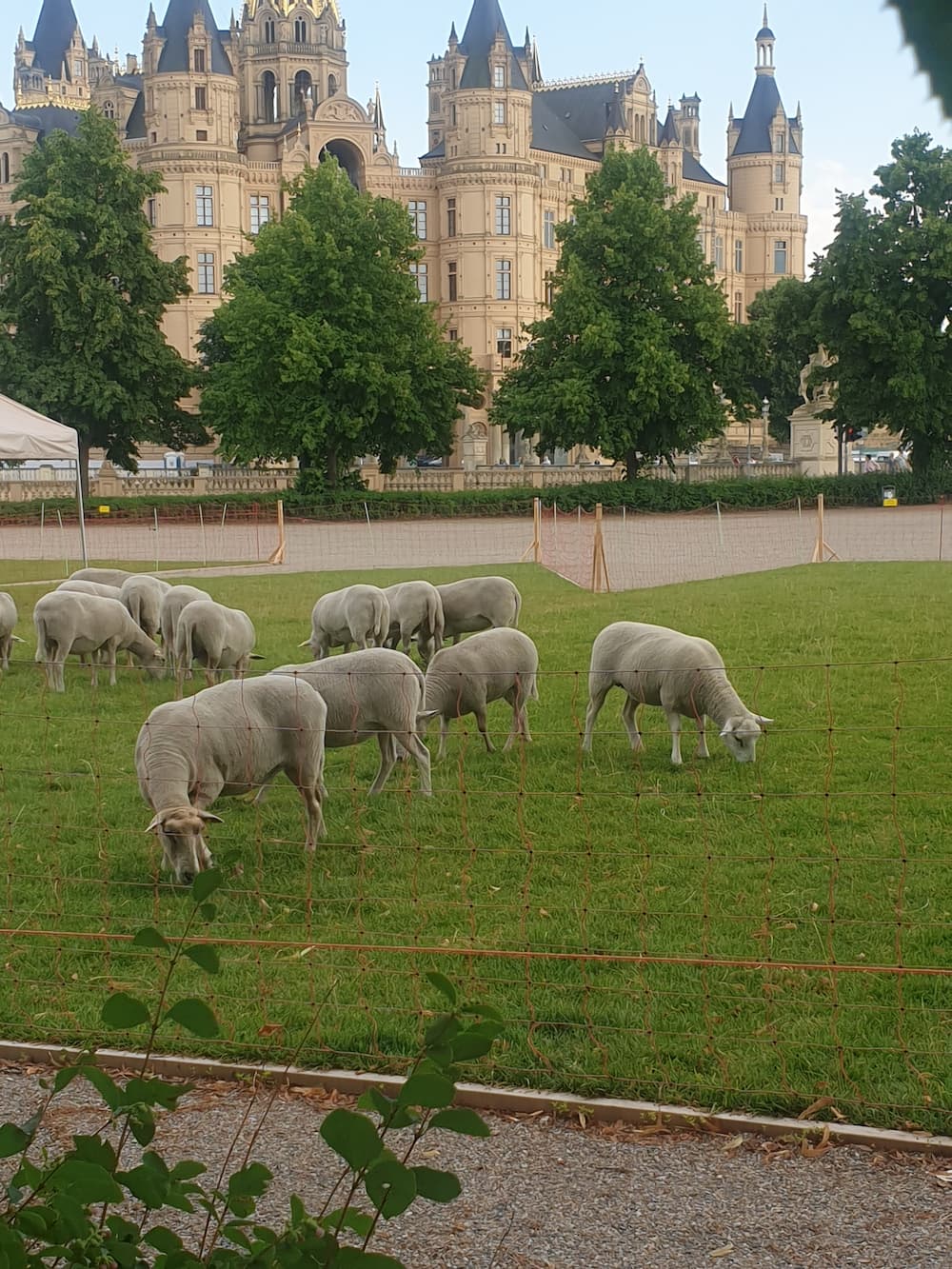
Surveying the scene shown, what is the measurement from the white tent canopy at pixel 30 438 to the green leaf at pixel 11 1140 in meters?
20.5

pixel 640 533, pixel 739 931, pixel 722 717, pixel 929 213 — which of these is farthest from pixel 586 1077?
pixel 929 213

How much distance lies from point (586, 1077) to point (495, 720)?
24.3 ft

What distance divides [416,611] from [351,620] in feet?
2.09

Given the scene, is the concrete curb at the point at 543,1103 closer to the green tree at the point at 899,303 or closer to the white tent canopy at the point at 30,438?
the white tent canopy at the point at 30,438

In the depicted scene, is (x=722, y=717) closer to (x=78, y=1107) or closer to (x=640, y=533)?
(x=78, y=1107)

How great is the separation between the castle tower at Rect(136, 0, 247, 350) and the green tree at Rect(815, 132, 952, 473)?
45.6 meters

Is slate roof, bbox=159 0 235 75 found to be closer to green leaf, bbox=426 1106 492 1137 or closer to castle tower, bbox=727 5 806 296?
castle tower, bbox=727 5 806 296

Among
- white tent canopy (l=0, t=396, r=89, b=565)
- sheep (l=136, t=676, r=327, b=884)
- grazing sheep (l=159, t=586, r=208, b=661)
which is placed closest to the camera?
sheep (l=136, t=676, r=327, b=884)

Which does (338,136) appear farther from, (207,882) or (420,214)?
(207,882)

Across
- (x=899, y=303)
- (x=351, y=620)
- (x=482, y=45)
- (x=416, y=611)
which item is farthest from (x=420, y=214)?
(x=351, y=620)

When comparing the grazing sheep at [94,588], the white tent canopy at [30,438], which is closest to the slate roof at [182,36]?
the white tent canopy at [30,438]

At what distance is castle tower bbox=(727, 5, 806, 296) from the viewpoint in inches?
4734

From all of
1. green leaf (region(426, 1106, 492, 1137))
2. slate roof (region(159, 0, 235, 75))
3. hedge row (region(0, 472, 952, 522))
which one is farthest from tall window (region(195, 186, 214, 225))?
green leaf (region(426, 1106, 492, 1137))

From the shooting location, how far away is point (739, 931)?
7.16 m
